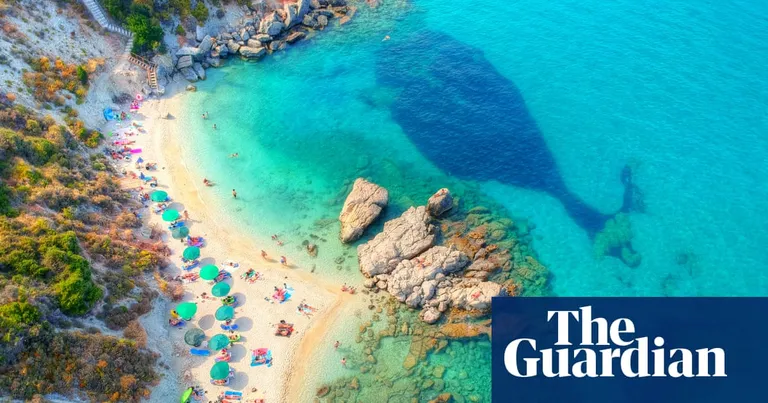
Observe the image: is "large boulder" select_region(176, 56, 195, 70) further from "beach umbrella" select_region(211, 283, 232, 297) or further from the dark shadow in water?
"beach umbrella" select_region(211, 283, 232, 297)

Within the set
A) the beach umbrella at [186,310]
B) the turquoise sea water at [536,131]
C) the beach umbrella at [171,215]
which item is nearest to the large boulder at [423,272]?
the turquoise sea water at [536,131]

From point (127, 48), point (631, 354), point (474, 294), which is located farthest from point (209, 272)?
point (127, 48)

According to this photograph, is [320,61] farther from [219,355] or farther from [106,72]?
[219,355]

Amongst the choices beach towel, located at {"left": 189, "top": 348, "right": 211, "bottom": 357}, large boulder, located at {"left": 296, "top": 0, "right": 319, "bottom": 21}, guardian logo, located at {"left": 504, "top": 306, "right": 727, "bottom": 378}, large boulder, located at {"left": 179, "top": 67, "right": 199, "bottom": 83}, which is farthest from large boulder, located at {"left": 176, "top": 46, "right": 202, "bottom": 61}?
guardian logo, located at {"left": 504, "top": 306, "right": 727, "bottom": 378}

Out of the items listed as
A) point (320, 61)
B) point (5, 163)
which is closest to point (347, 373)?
point (5, 163)

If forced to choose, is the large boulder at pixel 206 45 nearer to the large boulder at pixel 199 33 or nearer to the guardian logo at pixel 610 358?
the large boulder at pixel 199 33
